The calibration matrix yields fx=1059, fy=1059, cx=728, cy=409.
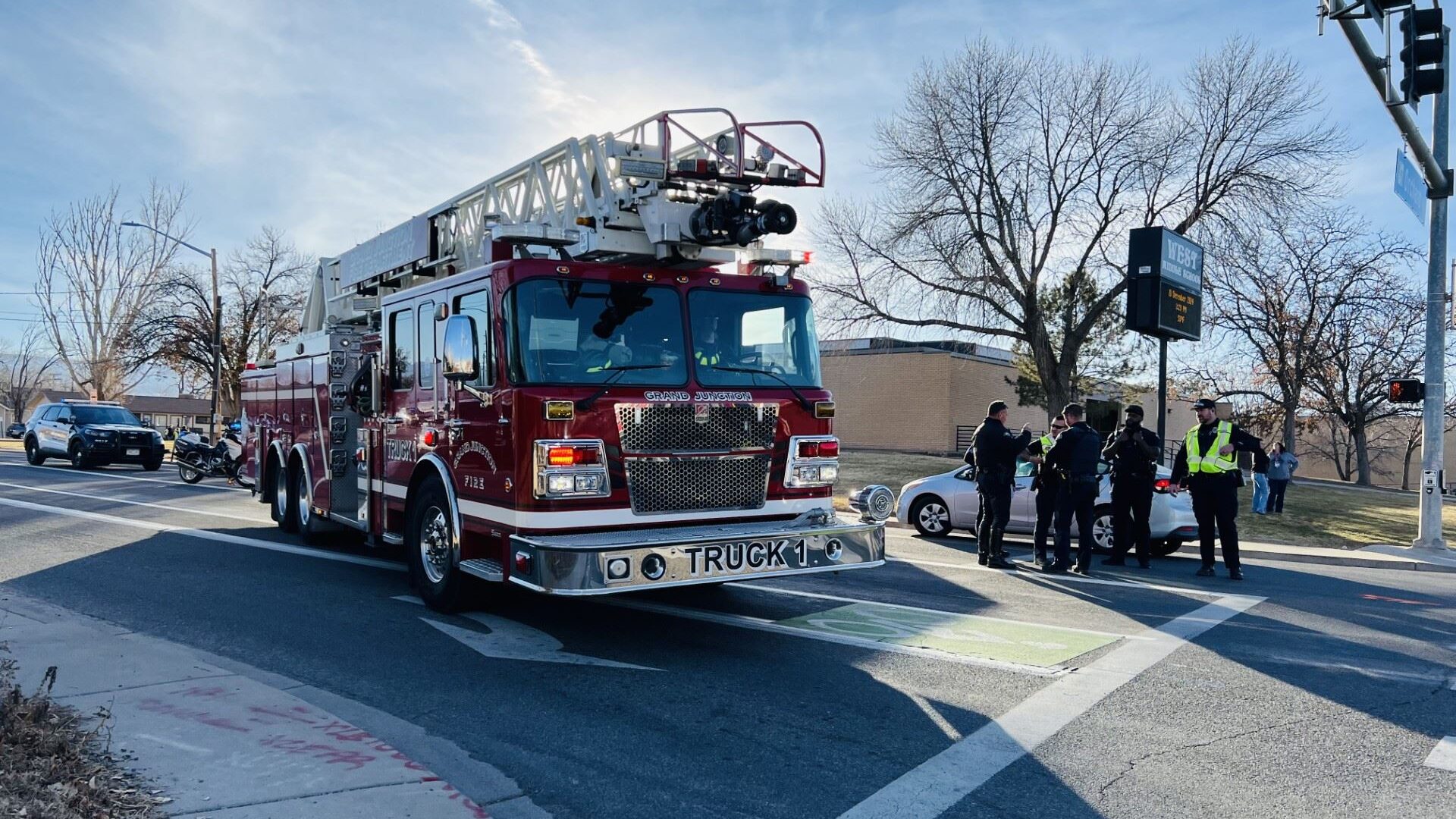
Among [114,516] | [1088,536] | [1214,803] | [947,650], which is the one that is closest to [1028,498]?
[1088,536]

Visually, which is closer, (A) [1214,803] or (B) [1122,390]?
(A) [1214,803]

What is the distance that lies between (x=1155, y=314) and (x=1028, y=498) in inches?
204

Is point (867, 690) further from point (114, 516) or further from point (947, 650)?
point (114, 516)

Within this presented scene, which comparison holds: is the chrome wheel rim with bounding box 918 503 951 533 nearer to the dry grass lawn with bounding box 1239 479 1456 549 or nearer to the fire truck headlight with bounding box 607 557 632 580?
the dry grass lawn with bounding box 1239 479 1456 549

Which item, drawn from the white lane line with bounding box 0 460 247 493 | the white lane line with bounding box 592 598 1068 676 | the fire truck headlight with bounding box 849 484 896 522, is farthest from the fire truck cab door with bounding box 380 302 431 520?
the white lane line with bounding box 0 460 247 493

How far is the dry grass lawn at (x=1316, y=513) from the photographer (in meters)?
16.4

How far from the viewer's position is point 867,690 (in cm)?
594

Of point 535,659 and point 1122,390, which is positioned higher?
point 1122,390

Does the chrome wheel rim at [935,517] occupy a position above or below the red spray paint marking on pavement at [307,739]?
above

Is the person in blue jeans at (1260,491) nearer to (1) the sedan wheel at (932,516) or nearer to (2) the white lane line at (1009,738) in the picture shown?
(1) the sedan wheel at (932,516)

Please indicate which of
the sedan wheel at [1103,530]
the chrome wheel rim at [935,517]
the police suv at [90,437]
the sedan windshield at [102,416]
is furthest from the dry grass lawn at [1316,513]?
the sedan windshield at [102,416]

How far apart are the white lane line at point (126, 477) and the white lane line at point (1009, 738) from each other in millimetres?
17442

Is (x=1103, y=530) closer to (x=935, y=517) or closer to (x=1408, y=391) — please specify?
(x=935, y=517)

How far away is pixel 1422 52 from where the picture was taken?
1098 cm
